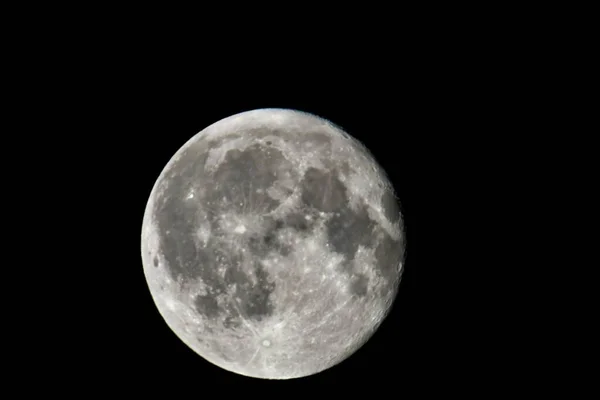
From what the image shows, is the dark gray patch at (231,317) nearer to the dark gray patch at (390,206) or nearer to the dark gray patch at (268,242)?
the dark gray patch at (268,242)

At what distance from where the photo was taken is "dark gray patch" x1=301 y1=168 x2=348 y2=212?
4020mm

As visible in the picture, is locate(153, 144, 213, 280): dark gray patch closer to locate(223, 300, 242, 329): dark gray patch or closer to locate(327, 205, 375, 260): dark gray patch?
locate(223, 300, 242, 329): dark gray patch

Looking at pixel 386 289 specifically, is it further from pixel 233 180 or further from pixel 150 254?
pixel 150 254

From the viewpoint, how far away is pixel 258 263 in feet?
12.9

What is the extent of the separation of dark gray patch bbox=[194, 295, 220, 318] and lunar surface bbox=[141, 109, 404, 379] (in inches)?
0.4

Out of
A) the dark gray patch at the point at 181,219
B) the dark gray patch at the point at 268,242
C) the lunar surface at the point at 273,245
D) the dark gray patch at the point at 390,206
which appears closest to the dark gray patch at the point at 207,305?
the lunar surface at the point at 273,245

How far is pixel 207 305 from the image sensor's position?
13.6 ft

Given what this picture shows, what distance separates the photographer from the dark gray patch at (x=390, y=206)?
444cm

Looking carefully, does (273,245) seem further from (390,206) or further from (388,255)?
(390,206)

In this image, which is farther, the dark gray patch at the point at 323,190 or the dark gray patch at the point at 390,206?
the dark gray patch at the point at 390,206

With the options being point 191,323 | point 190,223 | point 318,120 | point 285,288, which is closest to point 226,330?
point 191,323

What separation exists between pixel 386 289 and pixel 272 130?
1.80 meters

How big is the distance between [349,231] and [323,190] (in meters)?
0.41

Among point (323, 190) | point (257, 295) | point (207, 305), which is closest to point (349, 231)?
point (323, 190)
